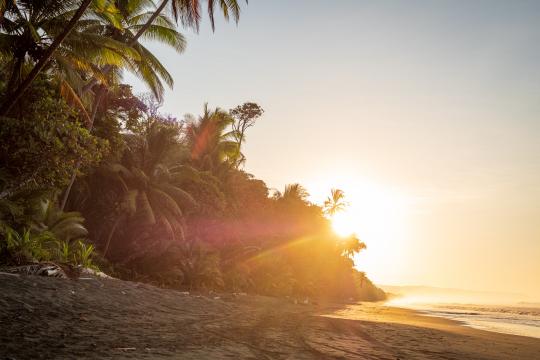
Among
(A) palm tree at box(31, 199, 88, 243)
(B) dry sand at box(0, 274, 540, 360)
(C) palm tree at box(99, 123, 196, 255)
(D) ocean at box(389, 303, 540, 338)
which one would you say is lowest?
(B) dry sand at box(0, 274, 540, 360)

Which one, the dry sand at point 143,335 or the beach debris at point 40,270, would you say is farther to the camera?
the beach debris at point 40,270

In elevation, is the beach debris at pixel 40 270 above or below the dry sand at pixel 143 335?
above

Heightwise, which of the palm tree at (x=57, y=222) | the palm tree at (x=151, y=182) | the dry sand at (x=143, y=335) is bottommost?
the dry sand at (x=143, y=335)

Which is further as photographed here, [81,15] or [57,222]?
[57,222]

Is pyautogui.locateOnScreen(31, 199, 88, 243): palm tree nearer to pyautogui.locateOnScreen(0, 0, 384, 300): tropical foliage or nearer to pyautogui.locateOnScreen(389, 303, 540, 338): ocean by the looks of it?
pyautogui.locateOnScreen(0, 0, 384, 300): tropical foliage

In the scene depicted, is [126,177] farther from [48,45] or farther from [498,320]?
[498,320]

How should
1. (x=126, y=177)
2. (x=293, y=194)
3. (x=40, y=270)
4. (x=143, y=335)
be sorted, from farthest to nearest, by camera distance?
(x=293, y=194), (x=126, y=177), (x=40, y=270), (x=143, y=335)

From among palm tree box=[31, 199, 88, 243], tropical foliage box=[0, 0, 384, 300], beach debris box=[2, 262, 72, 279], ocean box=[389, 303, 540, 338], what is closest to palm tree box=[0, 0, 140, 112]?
tropical foliage box=[0, 0, 384, 300]

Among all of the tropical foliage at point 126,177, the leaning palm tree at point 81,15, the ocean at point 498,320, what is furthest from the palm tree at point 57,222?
the ocean at point 498,320

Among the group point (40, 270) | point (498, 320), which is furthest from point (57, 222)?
point (498, 320)

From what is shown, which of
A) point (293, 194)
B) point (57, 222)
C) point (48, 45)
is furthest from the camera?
point (293, 194)

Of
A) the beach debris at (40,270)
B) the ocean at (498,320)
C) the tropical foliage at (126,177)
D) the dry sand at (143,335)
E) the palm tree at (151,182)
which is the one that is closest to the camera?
the dry sand at (143,335)

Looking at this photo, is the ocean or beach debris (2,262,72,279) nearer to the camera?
beach debris (2,262,72,279)

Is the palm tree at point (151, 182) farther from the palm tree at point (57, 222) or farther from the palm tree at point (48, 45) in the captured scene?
the palm tree at point (48, 45)
